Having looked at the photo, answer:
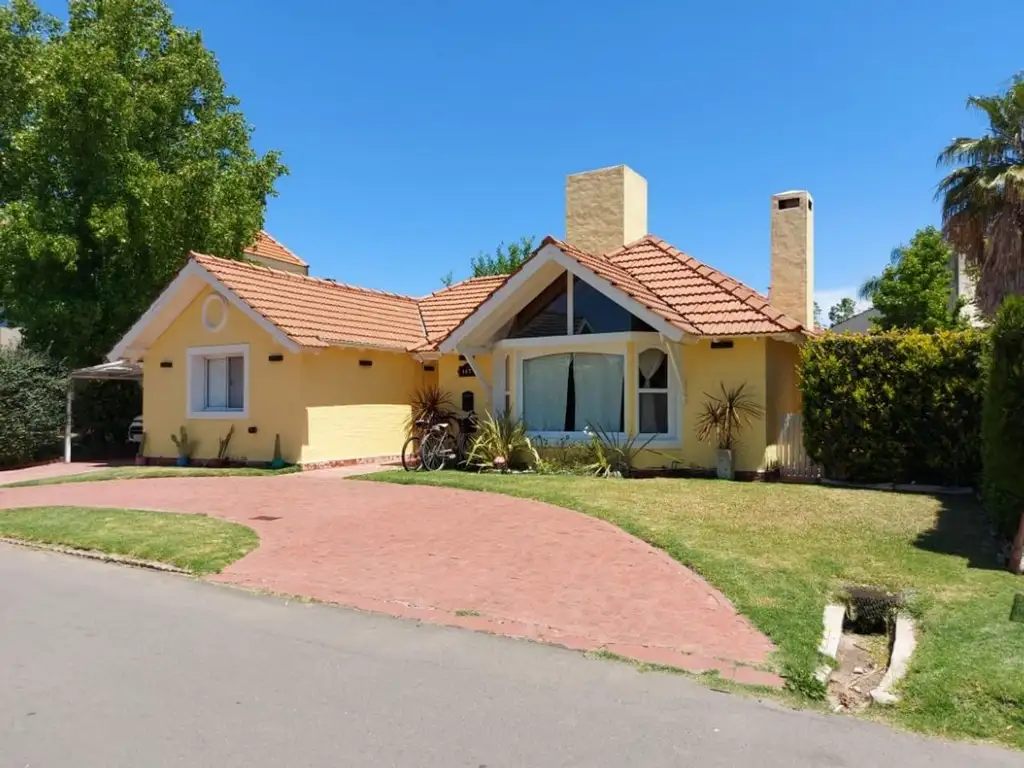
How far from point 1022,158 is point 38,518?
23.3m

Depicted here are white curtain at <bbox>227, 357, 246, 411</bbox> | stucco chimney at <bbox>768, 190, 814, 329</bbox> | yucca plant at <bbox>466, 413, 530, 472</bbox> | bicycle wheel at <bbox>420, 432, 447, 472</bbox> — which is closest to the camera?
yucca plant at <bbox>466, 413, 530, 472</bbox>

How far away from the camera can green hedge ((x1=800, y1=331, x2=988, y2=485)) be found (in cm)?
A: 1195

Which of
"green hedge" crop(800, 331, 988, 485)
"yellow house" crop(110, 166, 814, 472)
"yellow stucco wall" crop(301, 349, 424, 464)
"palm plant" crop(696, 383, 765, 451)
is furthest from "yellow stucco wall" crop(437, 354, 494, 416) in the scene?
"green hedge" crop(800, 331, 988, 485)

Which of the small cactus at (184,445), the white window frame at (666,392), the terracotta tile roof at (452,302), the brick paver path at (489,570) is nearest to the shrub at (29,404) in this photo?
the small cactus at (184,445)

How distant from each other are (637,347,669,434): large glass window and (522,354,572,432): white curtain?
5.36 feet

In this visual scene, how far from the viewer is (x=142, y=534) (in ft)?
31.6

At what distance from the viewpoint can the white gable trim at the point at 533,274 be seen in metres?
14.2

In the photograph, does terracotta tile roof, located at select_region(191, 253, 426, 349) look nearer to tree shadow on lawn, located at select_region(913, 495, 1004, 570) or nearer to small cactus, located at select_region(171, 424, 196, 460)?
small cactus, located at select_region(171, 424, 196, 460)

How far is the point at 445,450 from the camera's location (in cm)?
1652

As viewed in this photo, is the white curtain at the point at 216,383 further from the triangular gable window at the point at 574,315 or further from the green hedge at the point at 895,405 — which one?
the green hedge at the point at 895,405

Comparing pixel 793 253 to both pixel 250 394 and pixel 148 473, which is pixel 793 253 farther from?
pixel 148 473

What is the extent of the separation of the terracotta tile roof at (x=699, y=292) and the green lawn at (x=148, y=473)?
336 inches

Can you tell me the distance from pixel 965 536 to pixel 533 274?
918 cm

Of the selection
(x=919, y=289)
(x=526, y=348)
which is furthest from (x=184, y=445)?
(x=919, y=289)
